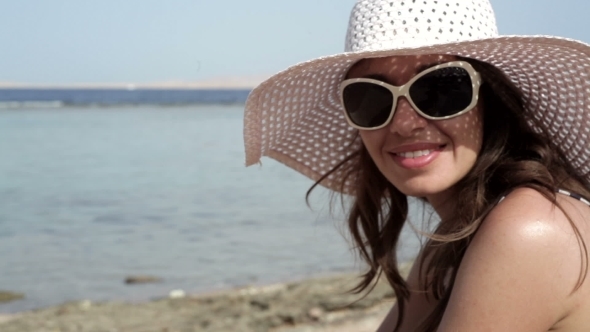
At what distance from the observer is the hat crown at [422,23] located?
200 centimetres

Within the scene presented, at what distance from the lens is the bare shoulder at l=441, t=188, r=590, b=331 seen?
1744 mm

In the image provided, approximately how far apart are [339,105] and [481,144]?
72 cm

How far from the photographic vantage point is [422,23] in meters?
2.01

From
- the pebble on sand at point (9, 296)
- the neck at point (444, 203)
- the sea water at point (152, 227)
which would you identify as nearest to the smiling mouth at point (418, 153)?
the neck at point (444, 203)

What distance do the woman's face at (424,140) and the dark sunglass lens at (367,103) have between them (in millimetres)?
30

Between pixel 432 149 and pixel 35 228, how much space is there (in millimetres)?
8414

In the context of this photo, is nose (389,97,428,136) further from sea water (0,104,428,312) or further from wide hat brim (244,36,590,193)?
sea water (0,104,428,312)

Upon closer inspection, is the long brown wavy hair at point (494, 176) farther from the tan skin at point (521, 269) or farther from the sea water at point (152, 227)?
the sea water at point (152, 227)

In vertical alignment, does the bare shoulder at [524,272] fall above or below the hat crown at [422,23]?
below

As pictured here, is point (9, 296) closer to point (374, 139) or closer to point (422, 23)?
point (374, 139)

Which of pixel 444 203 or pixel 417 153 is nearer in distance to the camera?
pixel 417 153

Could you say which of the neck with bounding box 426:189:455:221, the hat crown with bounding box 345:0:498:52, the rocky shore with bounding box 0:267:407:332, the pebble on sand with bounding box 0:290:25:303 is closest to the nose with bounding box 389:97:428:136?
the hat crown with bounding box 345:0:498:52

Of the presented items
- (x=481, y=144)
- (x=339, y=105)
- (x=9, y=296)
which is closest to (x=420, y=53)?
(x=481, y=144)

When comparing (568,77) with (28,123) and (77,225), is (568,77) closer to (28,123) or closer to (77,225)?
(77,225)
